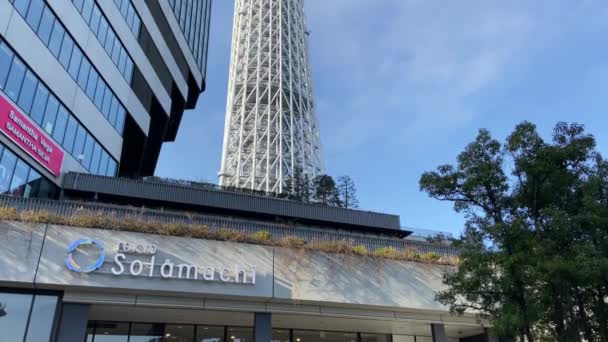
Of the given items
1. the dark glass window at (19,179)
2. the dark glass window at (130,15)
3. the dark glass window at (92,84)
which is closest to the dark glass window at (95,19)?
the dark glass window at (92,84)

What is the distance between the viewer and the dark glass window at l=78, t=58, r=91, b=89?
2589 centimetres

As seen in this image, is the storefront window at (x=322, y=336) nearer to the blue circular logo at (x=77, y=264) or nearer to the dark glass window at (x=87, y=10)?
the blue circular logo at (x=77, y=264)

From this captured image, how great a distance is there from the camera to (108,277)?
14.2 meters

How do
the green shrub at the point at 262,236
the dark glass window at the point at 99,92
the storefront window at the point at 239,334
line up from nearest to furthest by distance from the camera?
the green shrub at the point at 262,236, the storefront window at the point at 239,334, the dark glass window at the point at 99,92

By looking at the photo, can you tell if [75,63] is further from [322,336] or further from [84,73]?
[322,336]

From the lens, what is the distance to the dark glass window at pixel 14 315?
43.1ft

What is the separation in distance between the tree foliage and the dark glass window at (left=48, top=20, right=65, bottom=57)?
19644 millimetres

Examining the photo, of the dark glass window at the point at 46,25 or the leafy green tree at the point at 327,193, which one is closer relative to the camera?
the dark glass window at the point at 46,25

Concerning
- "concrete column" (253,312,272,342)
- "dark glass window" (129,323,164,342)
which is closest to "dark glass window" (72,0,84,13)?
"dark glass window" (129,323,164,342)

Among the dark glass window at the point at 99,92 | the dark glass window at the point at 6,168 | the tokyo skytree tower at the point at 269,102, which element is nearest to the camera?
the dark glass window at the point at 6,168

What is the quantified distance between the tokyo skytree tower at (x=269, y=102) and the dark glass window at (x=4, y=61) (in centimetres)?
4585

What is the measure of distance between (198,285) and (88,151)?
16.2 m

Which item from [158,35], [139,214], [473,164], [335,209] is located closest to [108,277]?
[139,214]

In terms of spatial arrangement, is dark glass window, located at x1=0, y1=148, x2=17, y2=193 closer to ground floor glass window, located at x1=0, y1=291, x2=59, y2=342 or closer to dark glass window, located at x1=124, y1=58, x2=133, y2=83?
ground floor glass window, located at x1=0, y1=291, x2=59, y2=342
